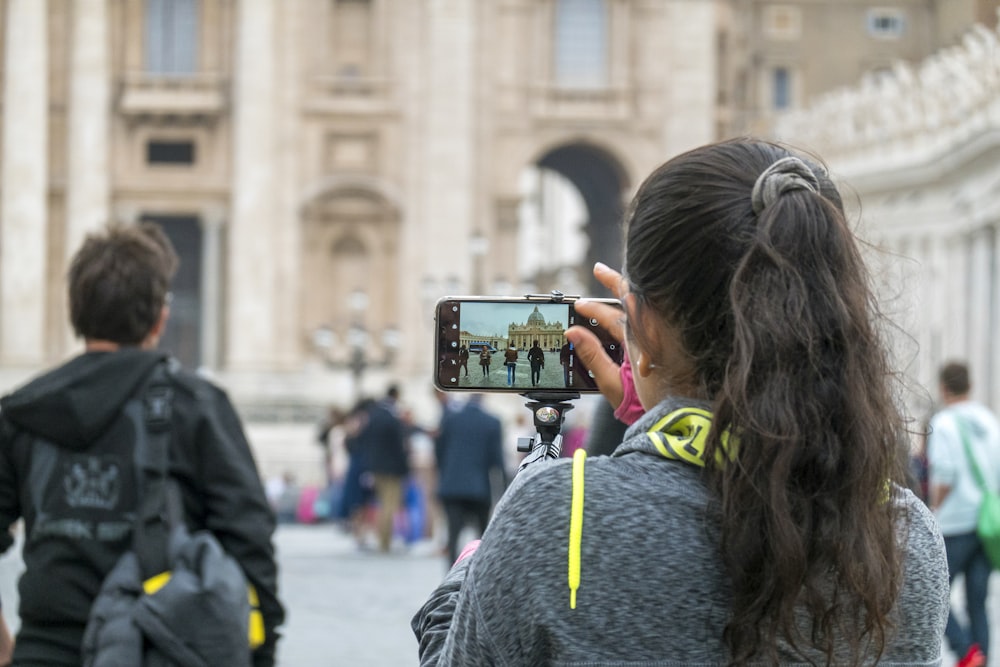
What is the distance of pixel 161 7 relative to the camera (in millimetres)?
42938

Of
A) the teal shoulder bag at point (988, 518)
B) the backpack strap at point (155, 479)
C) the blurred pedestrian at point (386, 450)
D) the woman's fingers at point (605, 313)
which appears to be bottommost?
the blurred pedestrian at point (386, 450)

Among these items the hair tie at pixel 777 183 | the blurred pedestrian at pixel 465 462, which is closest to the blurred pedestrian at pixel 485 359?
the hair tie at pixel 777 183

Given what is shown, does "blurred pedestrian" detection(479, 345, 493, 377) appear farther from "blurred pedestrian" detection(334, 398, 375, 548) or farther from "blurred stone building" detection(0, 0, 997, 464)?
"blurred stone building" detection(0, 0, 997, 464)

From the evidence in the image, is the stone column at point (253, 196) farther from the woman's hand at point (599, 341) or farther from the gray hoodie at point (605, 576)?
the gray hoodie at point (605, 576)

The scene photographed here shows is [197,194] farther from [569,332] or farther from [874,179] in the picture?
[569,332]

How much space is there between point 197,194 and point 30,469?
39.1 metres

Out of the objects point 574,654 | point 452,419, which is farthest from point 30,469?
point 452,419

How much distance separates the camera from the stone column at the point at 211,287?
140 ft

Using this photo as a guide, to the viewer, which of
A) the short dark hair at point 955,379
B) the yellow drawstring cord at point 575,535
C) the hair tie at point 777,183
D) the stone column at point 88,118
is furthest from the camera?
the stone column at point 88,118

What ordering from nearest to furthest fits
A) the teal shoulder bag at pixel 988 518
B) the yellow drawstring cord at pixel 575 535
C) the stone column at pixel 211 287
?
the yellow drawstring cord at pixel 575 535 → the teal shoulder bag at pixel 988 518 → the stone column at pixel 211 287

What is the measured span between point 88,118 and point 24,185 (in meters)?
2.05

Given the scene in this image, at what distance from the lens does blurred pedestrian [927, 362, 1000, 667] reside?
9148mm

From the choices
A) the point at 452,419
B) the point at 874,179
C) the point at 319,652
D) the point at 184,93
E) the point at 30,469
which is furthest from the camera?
the point at 184,93

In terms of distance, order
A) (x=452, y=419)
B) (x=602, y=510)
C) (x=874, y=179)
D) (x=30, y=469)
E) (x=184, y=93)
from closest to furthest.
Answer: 1. (x=602, y=510)
2. (x=30, y=469)
3. (x=452, y=419)
4. (x=874, y=179)
5. (x=184, y=93)
